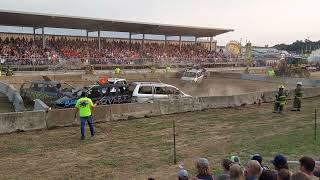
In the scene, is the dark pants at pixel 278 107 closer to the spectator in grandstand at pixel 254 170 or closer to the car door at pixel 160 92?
the car door at pixel 160 92

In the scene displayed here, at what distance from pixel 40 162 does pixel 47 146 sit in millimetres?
2142

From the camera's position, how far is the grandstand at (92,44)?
154 ft

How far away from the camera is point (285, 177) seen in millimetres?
6559

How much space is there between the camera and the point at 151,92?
76.0 feet

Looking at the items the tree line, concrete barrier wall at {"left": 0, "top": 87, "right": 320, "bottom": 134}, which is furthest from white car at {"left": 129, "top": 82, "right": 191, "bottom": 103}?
the tree line

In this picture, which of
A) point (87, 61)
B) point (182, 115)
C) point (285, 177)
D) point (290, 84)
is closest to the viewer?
point (285, 177)

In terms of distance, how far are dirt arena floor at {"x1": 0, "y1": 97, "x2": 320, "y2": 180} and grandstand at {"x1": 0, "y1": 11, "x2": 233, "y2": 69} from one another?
27377 millimetres

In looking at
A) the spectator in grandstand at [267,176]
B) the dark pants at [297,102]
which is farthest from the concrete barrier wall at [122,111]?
the spectator in grandstand at [267,176]

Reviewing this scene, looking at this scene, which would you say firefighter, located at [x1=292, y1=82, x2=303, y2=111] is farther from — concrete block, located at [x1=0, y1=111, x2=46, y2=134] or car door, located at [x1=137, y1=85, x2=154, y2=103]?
concrete block, located at [x1=0, y1=111, x2=46, y2=134]

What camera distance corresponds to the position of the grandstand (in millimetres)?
46844

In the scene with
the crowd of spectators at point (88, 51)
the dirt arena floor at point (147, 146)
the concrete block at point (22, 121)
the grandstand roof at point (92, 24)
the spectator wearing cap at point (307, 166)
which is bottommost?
the dirt arena floor at point (147, 146)

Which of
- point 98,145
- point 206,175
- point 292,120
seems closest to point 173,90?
point 292,120

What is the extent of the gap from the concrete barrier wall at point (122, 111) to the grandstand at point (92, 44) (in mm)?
24064

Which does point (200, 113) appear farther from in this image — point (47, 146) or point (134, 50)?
point (134, 50)
